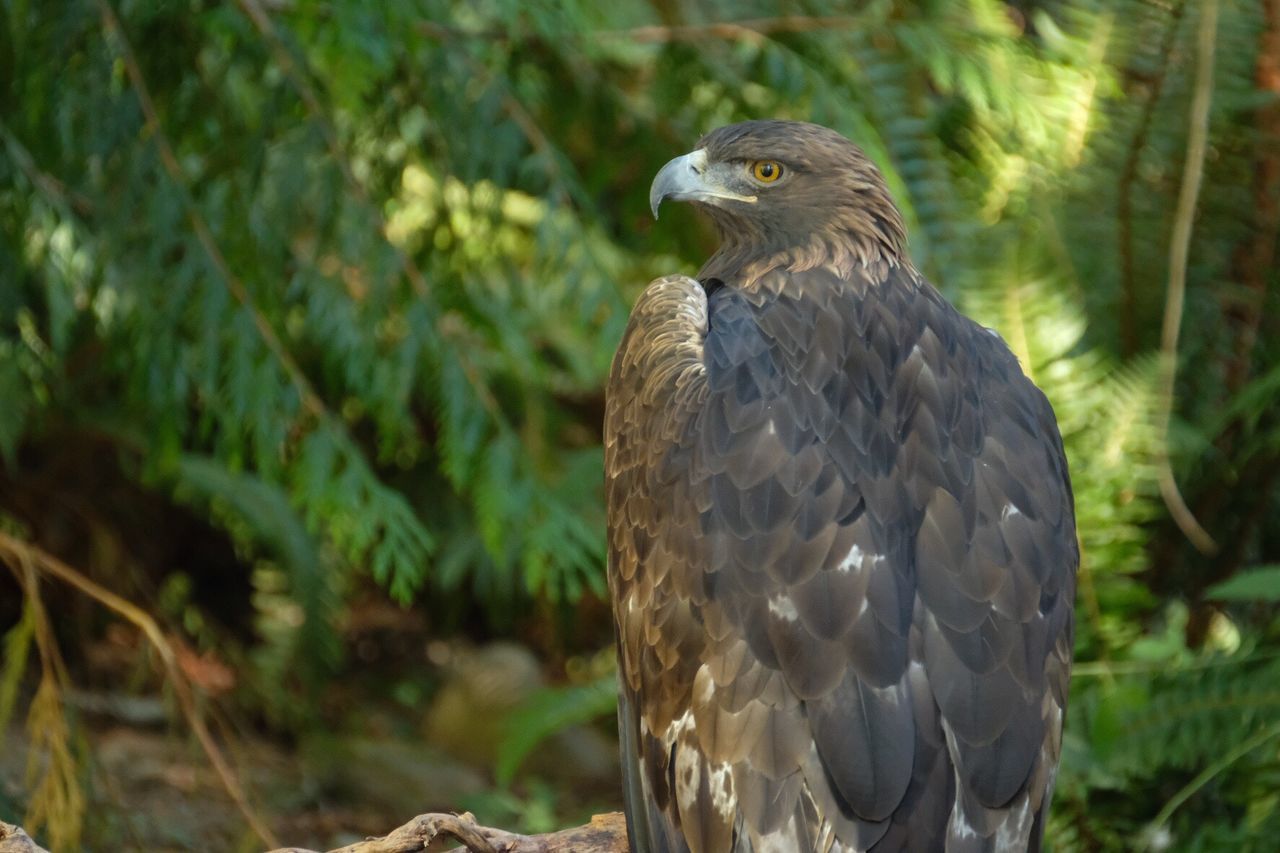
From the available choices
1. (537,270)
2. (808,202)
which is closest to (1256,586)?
(808,202)

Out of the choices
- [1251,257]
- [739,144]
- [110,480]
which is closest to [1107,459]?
[1251,257]

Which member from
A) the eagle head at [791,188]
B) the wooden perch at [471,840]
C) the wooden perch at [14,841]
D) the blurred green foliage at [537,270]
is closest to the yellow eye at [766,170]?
the eagle head at [791,188]

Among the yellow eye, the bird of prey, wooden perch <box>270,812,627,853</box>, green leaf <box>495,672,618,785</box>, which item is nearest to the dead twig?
green leaf <box>495,672,618,785</box>

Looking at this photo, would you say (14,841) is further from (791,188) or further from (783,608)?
(791,188)

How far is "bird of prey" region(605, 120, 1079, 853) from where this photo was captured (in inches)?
117

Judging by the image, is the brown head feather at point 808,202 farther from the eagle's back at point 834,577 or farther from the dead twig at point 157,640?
the dead twig at point 157,640

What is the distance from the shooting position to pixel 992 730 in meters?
3.01

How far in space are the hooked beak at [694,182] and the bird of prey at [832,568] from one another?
238 millimetres

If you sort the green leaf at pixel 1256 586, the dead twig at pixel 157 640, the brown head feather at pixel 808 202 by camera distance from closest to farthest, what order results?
the brown head feather at pixel 808 202 → the dead twig at pixel 157 640 → the green leaf at pixel 1256 586

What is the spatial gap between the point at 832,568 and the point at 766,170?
1.24 metres

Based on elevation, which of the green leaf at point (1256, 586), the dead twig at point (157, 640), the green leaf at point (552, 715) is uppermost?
the dead twig at point (157, 640)

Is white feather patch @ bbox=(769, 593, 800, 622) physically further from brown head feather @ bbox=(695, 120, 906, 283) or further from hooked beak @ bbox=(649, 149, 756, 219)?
hooked beak @ bbox=(649, 149, 756, 219)

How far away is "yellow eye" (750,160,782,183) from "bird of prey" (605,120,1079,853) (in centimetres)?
24

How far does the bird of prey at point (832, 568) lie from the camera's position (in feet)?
9.72
